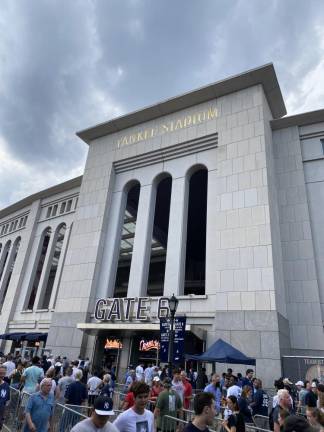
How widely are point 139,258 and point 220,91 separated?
44.0ft

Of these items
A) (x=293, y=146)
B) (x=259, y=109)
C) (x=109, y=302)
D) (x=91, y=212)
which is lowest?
(x=109, y=302)

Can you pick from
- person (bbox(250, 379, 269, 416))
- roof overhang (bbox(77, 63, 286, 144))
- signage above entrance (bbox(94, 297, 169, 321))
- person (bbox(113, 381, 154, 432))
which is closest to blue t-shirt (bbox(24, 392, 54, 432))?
person (bbox(113, 381, 154, 432))

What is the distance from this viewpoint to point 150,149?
26547 mm

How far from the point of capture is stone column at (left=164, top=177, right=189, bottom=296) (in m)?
21.5

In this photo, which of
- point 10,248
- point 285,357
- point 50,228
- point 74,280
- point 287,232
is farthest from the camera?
point 10,248

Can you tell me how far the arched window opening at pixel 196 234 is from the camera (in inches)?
1180

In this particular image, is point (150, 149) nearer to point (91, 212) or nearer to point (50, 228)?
point (91, 212)

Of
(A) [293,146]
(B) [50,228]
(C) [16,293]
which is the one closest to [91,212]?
(B) [50,228]

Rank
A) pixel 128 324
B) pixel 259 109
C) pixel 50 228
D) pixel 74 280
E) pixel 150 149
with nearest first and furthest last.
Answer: pixel 128 324, pixel 259 109, pixel 74 280, pixel 150 149, pixel 50 228

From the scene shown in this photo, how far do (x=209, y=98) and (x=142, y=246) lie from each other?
12.1 meters

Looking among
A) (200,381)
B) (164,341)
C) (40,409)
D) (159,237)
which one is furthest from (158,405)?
(159,237)

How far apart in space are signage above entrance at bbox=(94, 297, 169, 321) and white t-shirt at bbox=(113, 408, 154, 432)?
1574cm

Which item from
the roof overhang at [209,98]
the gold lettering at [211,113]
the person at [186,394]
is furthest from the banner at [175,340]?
the roof overhang at [209,98]

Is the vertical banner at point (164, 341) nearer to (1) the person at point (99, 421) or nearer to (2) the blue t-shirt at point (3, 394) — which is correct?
(2) the blue t-shirt at point (3, 394)
